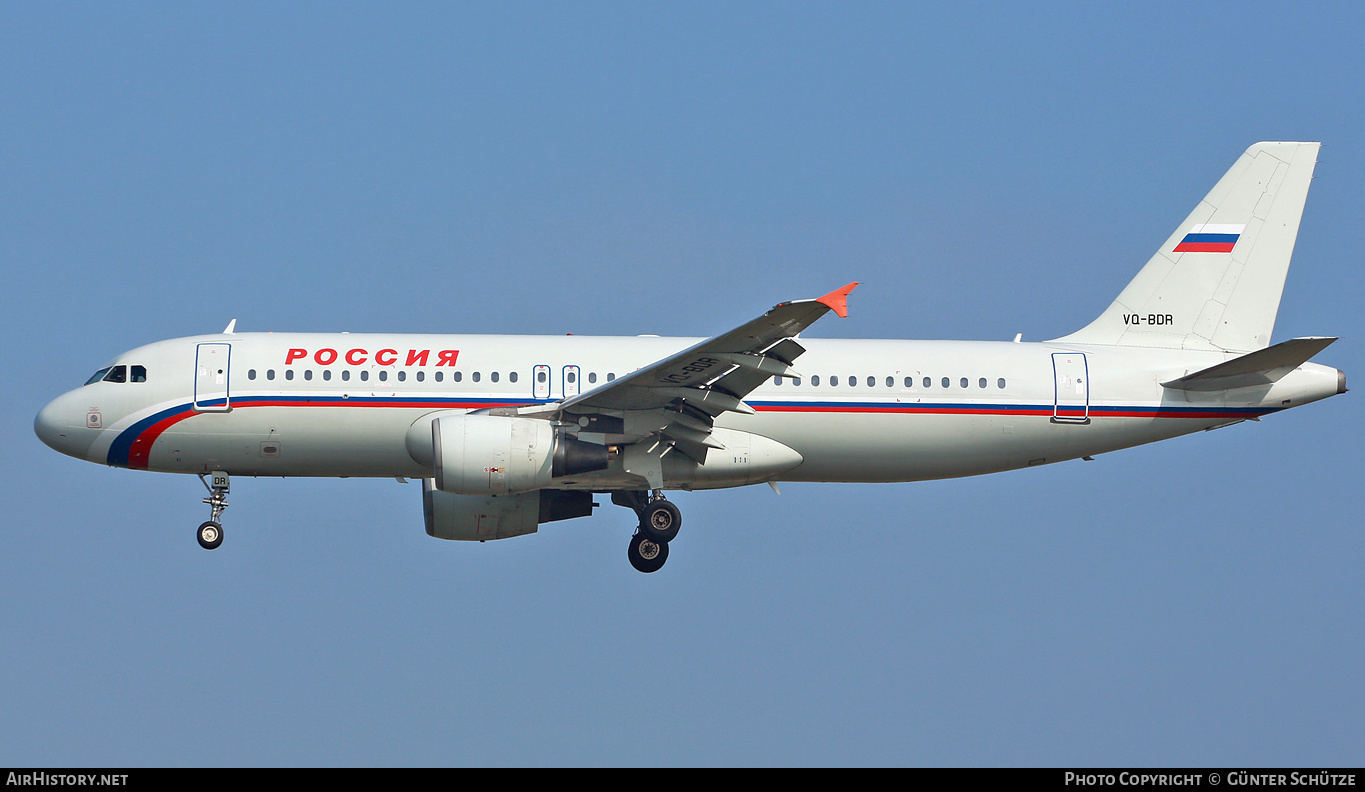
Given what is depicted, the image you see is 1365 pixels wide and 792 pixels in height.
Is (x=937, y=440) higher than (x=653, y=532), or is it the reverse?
(x=937, y=440)

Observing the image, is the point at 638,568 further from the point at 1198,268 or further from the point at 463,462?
the point at 1198,268

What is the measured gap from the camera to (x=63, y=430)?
1152 inches

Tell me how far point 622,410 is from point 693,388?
1.37 meters

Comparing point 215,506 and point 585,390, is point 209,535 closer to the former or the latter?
point 215,506

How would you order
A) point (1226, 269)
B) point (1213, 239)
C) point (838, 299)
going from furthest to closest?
1. point (1213, 239)
2. point (1226, 269)
3. point (838, 299)

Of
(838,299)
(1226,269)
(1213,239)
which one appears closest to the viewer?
(838,299)

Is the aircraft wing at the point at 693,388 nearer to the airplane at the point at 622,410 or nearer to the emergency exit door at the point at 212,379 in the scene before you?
the airplane at the point at 622,410

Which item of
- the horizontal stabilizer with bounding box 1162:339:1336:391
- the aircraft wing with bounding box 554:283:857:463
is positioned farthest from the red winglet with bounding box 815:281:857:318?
the horizontal stabilizer with bounding box 1162:339:1336:391

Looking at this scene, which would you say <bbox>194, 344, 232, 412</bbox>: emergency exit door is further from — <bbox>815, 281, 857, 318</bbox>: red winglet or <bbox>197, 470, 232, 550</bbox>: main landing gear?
<bbox>815, 281, 857, 318</bbox>: red winglet

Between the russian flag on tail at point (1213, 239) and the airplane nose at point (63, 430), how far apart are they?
862 inches

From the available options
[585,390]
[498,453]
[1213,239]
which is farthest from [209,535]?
[1213,239]

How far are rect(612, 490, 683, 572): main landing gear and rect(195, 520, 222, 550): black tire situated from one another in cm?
775

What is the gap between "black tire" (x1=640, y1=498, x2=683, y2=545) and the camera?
94.8ft

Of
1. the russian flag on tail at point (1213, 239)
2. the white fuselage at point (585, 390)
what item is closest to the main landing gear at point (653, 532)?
the white fuselage at point (585, 390)
